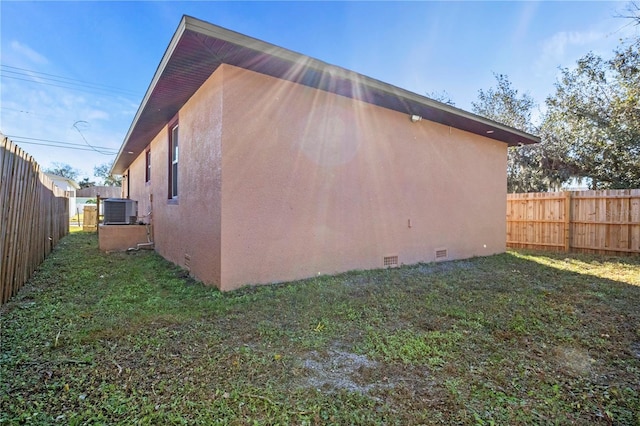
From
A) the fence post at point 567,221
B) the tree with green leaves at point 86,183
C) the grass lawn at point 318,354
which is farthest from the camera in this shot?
the tree with green leaves at point 86,183

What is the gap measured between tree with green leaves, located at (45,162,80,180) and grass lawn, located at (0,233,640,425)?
53952mm

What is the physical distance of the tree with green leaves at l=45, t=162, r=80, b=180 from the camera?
4609 cm

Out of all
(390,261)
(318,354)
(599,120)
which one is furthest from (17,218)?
(599,120)

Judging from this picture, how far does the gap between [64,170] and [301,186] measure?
58599mm

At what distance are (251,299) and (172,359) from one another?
5.29 ft

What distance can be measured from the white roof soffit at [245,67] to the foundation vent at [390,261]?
298 centimetres

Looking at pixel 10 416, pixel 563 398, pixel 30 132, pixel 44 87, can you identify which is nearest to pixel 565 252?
pixel 563 398

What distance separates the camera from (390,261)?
6324 mm

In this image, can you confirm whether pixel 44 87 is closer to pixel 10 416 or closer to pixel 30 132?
pixel 30 132

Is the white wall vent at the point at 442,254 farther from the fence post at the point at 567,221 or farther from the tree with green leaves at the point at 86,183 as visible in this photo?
the tree with green leaves at the point at 86,183

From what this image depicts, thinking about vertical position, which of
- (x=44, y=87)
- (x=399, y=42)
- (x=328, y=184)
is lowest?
(x=328, y=184)

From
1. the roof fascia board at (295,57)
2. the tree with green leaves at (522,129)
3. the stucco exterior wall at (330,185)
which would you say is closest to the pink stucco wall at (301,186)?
the stucco exterior wall at (330,185)

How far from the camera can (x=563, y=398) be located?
205 centimetres

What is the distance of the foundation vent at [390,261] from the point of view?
6.23 m
